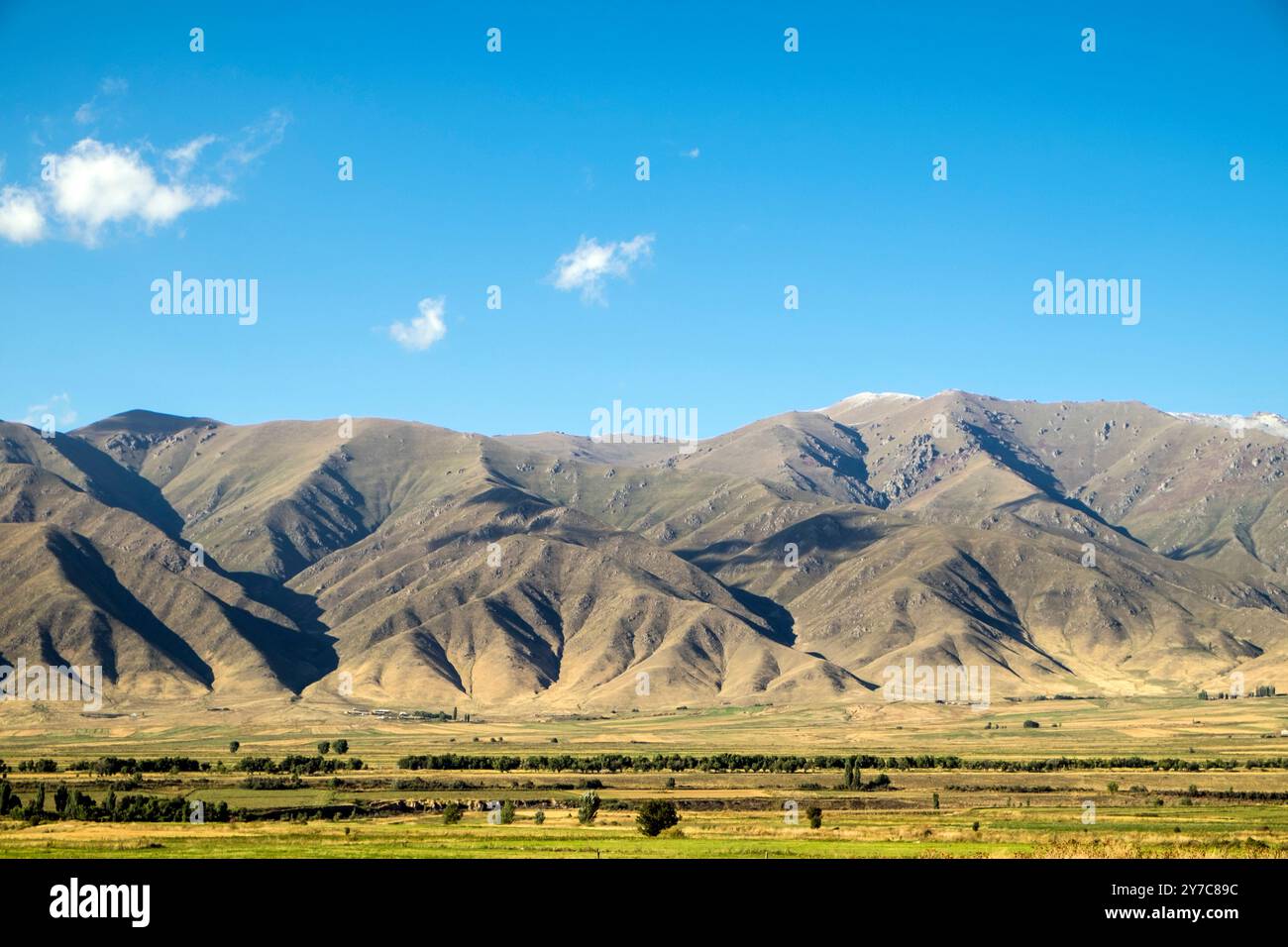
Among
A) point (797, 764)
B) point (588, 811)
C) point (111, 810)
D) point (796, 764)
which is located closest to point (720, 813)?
point (588, 811)

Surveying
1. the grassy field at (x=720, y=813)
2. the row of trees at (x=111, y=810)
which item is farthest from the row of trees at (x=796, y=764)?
the row of trees at (x=111, y=810)

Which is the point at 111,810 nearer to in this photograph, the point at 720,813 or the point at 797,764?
the point at 720,813

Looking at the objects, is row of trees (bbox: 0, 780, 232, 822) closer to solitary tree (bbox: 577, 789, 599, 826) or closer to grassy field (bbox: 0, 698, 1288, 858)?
grassy field (bbox: 0, 698, 1288, 858)

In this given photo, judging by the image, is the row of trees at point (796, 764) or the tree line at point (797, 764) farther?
the row of trees at point (796, 764)

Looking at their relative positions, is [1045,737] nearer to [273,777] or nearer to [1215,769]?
[1215,769]

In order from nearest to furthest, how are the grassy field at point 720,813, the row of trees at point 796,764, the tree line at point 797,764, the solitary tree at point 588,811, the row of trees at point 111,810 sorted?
1. the grassy field at point 720,813
2. the solitary tree at point 588,811
3. the row of trees at point 111,810
4. the tree line at point 797,764
5. the row of trees at point 796,764

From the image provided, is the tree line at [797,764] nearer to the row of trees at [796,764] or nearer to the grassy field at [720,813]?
the row of trees at [796,764]
